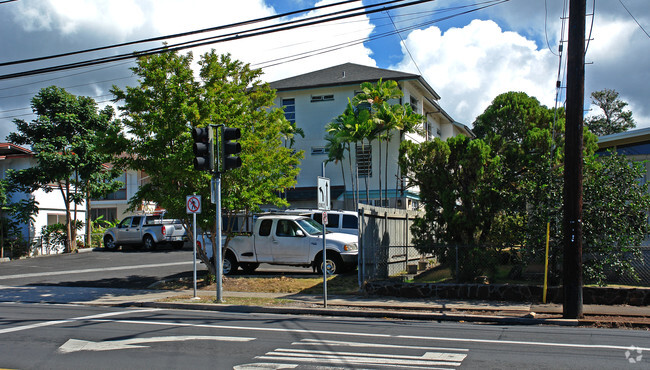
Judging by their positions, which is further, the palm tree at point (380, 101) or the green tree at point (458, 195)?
the palm tree at point (380, 101)

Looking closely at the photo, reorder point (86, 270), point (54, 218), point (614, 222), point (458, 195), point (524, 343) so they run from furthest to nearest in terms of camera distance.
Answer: point (54, 218)
point (86, 270)
point (458, 195)
point (614, 222)
point (524, 343)

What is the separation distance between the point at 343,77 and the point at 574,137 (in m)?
23.8

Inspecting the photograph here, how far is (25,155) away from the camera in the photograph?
28547 millimetres

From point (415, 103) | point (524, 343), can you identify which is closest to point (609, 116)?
point (415, 103)

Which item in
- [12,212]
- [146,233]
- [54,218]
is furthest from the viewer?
[54,218]

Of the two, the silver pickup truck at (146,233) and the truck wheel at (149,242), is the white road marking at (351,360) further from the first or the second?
the truck wheel at (149,242)

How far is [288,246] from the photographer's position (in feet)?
54.7

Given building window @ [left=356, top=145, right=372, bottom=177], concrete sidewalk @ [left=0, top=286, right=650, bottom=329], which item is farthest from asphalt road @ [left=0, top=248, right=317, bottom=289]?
building window @ [left=356, top=145, right=372, bottom=177]

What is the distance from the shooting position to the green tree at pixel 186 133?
14961 millimetres

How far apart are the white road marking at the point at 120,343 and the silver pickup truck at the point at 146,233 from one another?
2115 cm

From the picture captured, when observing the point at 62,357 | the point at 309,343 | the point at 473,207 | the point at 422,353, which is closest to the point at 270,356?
the point at 309,343

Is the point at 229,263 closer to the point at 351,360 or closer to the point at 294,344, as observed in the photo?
the point at 294,344

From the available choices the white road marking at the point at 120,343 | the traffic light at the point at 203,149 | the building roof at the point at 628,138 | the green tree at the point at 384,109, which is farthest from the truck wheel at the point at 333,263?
the green tree at the point at 384,109

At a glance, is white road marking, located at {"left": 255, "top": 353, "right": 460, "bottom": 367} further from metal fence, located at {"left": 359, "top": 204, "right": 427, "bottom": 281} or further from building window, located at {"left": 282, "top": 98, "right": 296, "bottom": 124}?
building window, located at {"left": 282, "top": 98, "right": 296, "bottom": 124}
